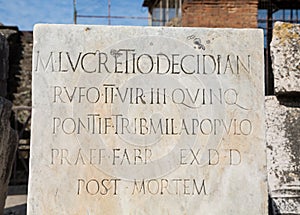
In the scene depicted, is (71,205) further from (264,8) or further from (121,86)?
(264,8)

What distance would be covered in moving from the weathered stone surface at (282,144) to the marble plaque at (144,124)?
23.4 inches

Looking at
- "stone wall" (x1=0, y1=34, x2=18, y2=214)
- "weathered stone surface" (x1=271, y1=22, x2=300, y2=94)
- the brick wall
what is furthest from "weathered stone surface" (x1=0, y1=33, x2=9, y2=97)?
the brick wall

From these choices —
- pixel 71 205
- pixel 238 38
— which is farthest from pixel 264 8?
pixel 71 205

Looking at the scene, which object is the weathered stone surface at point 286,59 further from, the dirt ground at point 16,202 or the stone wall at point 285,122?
the dirt ground at point 16,202

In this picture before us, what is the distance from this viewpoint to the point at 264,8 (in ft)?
34.6

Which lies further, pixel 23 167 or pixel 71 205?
pixel 23 167

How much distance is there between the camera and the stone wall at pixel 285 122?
11.4ft

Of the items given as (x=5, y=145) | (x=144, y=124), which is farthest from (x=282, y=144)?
(x=5, y=145)

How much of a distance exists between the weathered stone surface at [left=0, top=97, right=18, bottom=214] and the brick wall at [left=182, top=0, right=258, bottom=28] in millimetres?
4638

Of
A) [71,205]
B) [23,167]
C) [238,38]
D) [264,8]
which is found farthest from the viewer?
[264,8]

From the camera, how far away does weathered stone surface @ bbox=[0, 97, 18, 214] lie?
339 centimetres

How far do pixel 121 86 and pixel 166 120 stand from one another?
335mm

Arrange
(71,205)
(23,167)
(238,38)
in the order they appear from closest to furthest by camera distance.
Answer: (71,205) → (238,38) → (23,167)

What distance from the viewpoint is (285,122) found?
356cm
